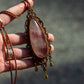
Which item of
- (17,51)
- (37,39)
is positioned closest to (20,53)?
(17,51)

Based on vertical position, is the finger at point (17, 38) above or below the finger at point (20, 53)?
above

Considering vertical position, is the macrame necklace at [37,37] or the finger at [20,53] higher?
the macrame necklace at [37,37]

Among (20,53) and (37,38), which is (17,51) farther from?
(37,38)

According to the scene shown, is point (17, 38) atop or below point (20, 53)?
atop

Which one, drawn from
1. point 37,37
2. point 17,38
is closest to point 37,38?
point 37,37

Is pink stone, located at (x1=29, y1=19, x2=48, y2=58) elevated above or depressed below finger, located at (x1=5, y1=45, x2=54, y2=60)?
above

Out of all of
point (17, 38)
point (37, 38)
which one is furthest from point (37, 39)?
point (17, 38)

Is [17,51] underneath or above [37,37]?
underneath

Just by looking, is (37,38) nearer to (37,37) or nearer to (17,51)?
(37,37)

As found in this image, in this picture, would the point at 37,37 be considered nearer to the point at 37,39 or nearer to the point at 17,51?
the point at 37,39
